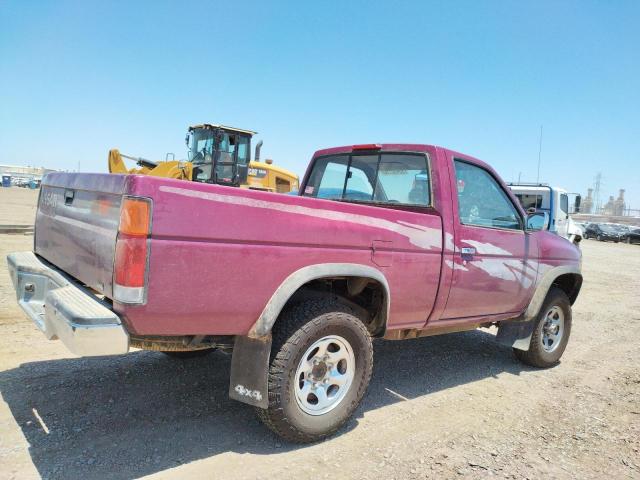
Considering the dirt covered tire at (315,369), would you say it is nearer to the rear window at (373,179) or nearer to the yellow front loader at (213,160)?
the rear window at (373,179)

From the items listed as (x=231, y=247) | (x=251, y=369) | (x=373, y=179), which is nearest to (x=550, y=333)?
(x=373, y=179)

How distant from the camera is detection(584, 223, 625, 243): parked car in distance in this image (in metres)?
39.3

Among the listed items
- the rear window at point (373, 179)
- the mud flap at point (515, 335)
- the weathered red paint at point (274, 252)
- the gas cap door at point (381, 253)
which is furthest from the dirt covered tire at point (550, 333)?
the gas cap door at point (381, 253)

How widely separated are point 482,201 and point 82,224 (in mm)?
3240

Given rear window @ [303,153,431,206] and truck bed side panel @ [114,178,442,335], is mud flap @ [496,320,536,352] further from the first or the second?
truck bed side panel @ [114,178,442,335]

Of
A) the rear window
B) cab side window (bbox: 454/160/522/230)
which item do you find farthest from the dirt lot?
the rear window

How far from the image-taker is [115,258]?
234 centimetres

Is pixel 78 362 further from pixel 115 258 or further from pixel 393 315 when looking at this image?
pixel 393 315

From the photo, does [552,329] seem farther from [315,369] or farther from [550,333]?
[315,369]

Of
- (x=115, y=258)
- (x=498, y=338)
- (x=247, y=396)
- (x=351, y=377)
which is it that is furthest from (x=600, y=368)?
(x=115, y=258)

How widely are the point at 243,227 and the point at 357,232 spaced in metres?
0.86

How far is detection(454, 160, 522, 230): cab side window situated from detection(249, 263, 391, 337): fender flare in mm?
1302

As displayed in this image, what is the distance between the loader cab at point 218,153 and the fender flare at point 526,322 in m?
9.54

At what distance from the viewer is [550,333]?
5242 millimetres
